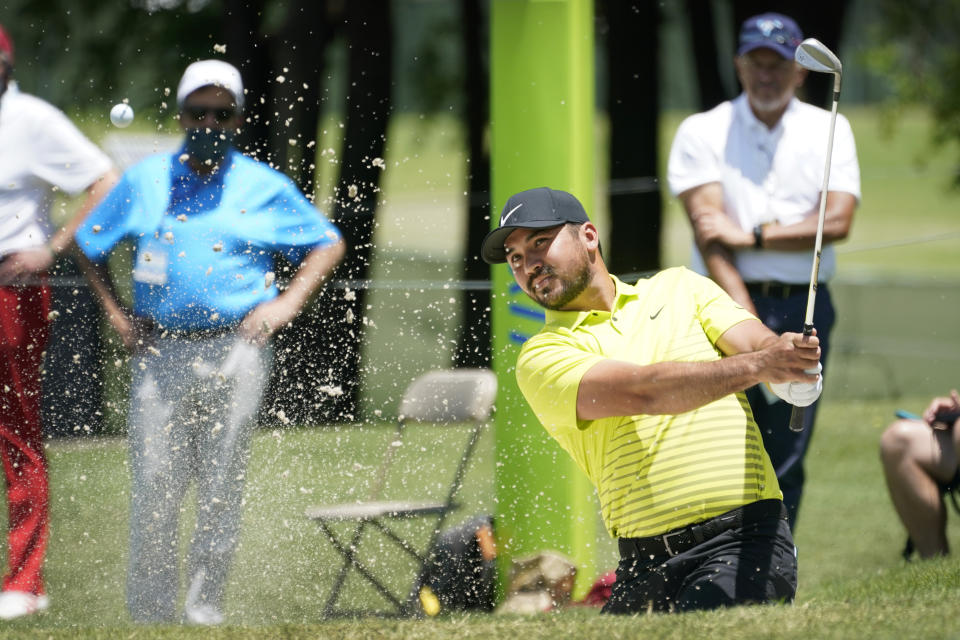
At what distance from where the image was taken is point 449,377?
18.2 feet

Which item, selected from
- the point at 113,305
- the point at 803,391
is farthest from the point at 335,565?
the point at 803,391

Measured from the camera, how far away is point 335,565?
516 centimetres

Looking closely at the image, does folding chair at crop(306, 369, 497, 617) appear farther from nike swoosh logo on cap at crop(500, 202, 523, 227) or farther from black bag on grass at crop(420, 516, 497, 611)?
nike swoosh logo on cap at crop(500, 202, 523, 227)

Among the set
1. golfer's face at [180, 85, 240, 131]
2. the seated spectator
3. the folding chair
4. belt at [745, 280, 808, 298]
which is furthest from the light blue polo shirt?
the seated spectator

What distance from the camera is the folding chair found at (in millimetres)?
5004

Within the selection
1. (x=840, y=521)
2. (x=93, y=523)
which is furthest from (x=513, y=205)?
(x=840, y=521)

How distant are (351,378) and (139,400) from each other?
166 centimetres

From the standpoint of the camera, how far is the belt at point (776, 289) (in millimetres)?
5305

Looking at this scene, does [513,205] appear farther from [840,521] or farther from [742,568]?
[840,521]

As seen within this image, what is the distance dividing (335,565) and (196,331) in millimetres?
1110

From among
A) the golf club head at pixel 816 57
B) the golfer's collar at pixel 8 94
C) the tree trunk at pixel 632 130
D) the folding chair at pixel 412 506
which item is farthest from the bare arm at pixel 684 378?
the tree trunk at pixel 632 130

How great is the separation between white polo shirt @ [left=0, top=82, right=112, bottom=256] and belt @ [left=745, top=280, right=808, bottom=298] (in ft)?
8.71

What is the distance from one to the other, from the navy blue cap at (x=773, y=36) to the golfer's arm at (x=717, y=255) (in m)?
0.57

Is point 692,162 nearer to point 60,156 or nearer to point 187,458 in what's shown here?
point 187,458
